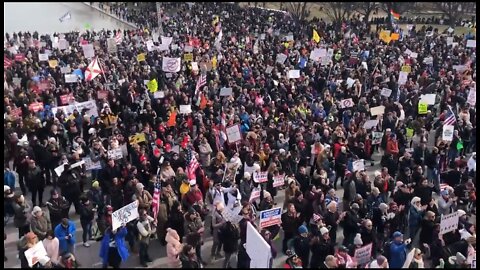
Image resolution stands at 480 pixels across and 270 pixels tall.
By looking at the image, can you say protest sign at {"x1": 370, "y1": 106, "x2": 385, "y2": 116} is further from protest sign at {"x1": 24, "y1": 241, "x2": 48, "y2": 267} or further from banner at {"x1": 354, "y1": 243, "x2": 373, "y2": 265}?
protest sign at {"x1": 24, "y1": 241, "x2": 48, "y2": 267}

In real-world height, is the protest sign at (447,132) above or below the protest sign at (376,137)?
above

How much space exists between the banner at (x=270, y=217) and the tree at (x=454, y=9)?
45486mm

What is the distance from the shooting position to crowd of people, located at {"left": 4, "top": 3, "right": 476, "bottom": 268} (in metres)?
9.79

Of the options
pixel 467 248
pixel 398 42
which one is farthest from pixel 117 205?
pixel 398 42

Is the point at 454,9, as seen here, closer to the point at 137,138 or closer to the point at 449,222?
the point at 137,138

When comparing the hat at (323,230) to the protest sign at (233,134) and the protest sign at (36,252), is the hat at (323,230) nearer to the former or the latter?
the protest sign at (36,252)

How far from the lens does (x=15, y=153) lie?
527 inches

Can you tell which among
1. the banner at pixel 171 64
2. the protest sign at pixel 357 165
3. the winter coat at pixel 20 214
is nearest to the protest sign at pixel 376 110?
the protest sign at pixel 357 165

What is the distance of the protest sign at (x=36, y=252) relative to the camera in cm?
873

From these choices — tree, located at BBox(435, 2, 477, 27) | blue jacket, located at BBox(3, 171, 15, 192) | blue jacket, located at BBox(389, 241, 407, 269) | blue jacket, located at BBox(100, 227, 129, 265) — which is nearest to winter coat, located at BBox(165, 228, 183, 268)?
blue jacket, located at BBox(100, 227, 129, 265)

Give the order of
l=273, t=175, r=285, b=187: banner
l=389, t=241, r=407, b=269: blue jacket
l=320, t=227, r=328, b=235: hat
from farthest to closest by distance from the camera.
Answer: l=273, t=175, r=285, b=187: banner, l=320, t=227, r=328, b=235: hat, l=389, t=241, r=407, b=269: blue jacket

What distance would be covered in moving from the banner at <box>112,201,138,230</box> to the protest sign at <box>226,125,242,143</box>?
4669mm

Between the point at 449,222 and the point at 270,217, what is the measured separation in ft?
10.6

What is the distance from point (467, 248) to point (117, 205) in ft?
22.0
